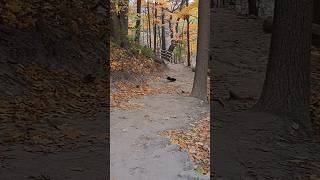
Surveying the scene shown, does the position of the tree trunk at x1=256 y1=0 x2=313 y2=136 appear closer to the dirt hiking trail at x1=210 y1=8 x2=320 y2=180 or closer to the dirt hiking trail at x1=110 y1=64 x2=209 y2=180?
the dirt hiking trail at x1=210 y1=8 x2=320 y2=180

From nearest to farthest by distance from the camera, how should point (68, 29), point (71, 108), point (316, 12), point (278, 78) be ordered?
1. point (278, 78)
2. point (71, 108)
3. point (68, 29)
4. point (316, 12)

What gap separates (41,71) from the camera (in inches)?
452

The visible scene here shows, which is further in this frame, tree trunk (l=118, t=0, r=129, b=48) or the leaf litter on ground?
tree trunk (l=118, t=0, r=129, b=48)

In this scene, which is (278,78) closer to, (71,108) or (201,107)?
(201,107)

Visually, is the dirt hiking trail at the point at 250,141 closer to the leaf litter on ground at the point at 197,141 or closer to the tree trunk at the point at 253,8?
the leaf litter on ground at the point at 197,141

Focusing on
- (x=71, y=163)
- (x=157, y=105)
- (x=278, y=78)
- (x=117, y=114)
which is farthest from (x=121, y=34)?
(x=71, y=163)

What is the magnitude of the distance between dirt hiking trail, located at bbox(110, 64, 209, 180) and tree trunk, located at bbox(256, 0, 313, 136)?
2360mm

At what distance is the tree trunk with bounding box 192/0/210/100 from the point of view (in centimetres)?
1294

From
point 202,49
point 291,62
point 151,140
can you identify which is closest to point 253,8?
point 202,49

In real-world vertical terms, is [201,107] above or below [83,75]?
below

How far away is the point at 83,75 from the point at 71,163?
6467mm

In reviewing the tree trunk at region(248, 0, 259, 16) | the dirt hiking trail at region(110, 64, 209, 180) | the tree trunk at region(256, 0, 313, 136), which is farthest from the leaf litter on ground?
the tree trunk at region(248, 0, 259, 16)

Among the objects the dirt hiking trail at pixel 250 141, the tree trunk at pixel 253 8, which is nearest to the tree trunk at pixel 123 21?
the tree trunk at pixel 253 8

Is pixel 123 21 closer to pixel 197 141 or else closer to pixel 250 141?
pixel 197 141
